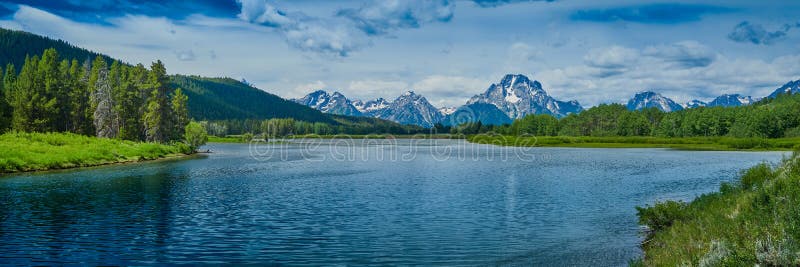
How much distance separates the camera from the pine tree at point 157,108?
11319 cm

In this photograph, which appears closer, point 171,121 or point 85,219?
point 85,219

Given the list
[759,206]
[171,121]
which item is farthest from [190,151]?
[759,206]

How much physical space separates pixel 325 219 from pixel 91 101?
97772 mm

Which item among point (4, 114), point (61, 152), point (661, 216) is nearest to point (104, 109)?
point (4, 114)

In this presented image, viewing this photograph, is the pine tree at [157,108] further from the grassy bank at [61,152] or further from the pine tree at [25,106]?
the pine tree at [25,106]

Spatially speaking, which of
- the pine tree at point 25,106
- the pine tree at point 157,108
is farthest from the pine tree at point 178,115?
the pine tree at point 25,106

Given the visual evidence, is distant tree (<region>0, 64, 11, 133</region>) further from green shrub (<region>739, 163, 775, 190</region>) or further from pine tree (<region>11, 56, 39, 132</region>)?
green shrub (<region>739, 163, 775, 190</region>)

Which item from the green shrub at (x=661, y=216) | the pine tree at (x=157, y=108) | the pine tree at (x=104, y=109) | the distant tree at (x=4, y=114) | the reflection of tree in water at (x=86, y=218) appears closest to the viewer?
the reflection of tree in water at (x=86, y=218)

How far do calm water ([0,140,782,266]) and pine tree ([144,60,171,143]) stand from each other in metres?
56.6

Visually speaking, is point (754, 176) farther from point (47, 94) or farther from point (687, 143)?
point (687, 143)

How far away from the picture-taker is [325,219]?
33.4m

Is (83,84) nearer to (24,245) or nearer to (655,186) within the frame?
(24,245)

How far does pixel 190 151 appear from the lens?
4624 inches

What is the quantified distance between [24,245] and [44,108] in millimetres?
88499
